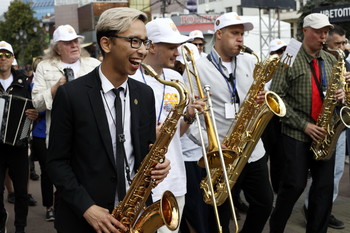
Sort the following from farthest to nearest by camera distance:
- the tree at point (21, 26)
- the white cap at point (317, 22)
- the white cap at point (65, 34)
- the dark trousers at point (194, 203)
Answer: the tree at point (21, 26) < the white cap at point (65, 34) < the white cap at point (317, 22) < the dark trousers at point (194, 203)

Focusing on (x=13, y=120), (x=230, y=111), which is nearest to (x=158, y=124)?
(x=230, y=111)

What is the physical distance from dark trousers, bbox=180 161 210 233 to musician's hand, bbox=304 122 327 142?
1132 millimetres

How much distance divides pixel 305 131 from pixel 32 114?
3023 millimetres

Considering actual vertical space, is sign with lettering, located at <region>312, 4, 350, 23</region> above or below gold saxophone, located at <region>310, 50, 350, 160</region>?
above

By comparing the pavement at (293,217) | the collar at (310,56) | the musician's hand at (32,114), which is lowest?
the pavement at (293,217)

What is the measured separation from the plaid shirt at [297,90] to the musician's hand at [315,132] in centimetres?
5

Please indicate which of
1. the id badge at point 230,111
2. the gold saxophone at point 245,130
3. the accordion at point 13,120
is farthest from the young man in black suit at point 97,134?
the accordion at point 13,120

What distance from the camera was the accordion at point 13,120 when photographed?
19.4 feet

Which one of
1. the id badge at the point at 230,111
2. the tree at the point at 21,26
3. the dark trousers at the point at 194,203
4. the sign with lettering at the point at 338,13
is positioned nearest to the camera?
the id badge at the point at 230,111

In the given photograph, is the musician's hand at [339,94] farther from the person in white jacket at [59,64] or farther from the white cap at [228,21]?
the person in white jacket at [59,64]

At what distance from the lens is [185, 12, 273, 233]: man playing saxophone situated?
4895 mm

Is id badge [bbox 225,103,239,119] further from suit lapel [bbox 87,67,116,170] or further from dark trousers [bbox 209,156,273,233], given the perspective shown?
suit lapel [bbox 87,67,116,170]

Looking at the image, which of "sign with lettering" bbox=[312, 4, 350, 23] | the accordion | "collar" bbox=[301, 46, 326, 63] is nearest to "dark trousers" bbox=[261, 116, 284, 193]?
"collar" bbox=[301, 46, 326, 63]

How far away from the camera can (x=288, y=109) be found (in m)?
5.25
